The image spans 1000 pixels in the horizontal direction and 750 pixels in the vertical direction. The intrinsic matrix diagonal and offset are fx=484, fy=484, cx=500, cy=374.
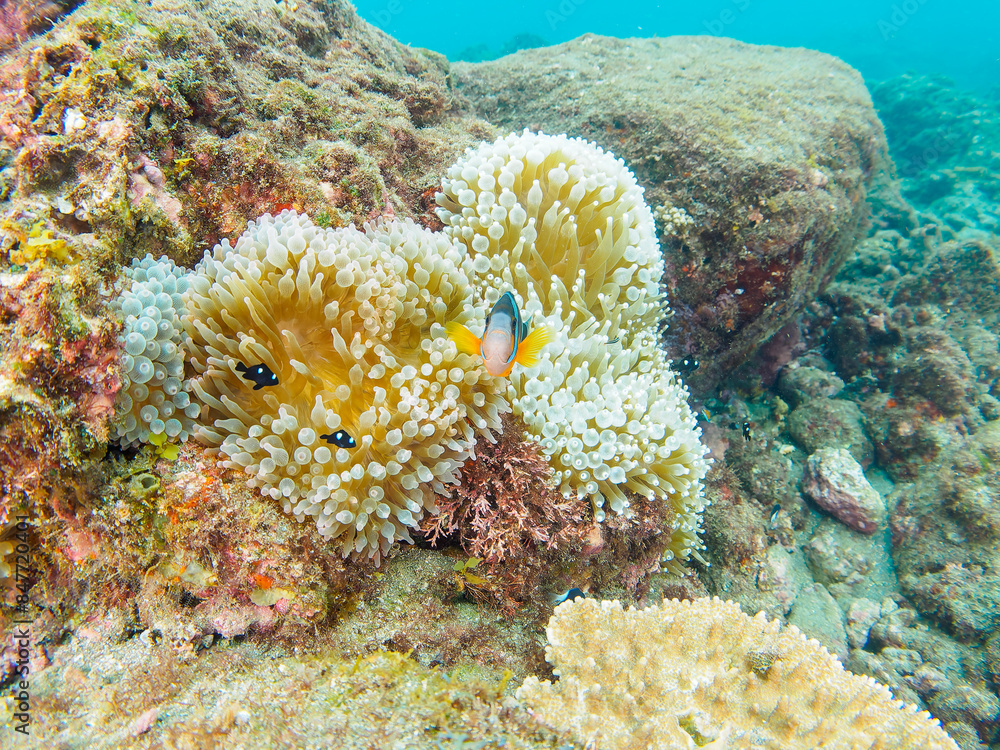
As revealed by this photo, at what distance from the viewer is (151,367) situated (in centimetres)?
208

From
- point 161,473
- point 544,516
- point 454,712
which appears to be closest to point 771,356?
point 544,516

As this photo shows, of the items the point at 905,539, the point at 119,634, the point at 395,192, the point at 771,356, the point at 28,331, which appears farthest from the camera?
the point at 771,356

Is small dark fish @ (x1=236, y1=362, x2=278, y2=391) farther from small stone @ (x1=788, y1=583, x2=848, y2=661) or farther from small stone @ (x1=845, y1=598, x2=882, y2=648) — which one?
small stone @ (x1=845, y1=598, x2=882, y2=648)

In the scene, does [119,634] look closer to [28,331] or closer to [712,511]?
[28,331]

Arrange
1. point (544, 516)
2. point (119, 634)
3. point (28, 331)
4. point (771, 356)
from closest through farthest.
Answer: point (28, 331) < point (119, 634) < point (544, 516) < point (771, 356)

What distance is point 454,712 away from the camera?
6.19 feet

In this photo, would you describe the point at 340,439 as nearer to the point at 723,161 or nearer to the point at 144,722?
the point at 144,722

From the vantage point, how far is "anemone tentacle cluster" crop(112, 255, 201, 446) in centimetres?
206

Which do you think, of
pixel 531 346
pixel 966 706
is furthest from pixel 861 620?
pixel 531 346

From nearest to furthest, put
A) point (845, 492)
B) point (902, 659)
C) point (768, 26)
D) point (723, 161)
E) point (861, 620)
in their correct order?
1. point (723, 161)
2. point (902, 659)
3. point (861, 620)
4. point (845, 492)
5. point (768, 26)

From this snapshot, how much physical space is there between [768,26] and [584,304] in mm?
80900

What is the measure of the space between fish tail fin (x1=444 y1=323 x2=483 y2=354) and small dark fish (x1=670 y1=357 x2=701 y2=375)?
3051 mm

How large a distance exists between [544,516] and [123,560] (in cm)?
198

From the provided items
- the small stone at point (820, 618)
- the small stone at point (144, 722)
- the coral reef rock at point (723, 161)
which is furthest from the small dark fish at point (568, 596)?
the small stone at point (820, 618)
